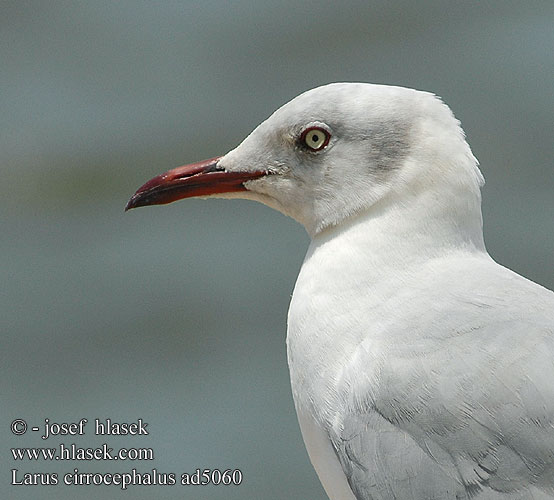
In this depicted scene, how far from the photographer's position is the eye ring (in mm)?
1924

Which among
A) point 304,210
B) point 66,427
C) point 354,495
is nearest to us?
point 354,495

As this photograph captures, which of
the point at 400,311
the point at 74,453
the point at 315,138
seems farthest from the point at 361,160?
the point at 74,453

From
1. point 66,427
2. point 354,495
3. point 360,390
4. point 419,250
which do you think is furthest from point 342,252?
point 66,427

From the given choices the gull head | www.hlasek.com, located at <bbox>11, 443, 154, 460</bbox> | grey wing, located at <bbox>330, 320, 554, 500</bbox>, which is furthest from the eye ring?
www.hlasek.com, located at <bbox>11, 443, 154, 460</bbox>

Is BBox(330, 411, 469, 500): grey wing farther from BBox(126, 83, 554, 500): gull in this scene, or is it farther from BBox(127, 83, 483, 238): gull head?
BBox(127, 83, 483, 238): gull head

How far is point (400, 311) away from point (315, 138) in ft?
1.09

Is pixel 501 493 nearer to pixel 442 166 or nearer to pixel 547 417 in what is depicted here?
pixel 547 417

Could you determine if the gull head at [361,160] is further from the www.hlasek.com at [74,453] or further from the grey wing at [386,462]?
the www.hlasek.com at [74,453]

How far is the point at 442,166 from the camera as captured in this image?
72.9 inches

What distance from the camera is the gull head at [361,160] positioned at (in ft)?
6.07

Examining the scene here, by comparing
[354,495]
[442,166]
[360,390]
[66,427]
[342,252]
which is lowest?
[66,427]

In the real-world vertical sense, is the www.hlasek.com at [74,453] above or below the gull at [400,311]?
below

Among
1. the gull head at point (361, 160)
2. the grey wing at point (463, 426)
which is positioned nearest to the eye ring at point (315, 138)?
the gull head at point (361, 160)

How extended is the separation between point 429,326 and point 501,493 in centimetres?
26
